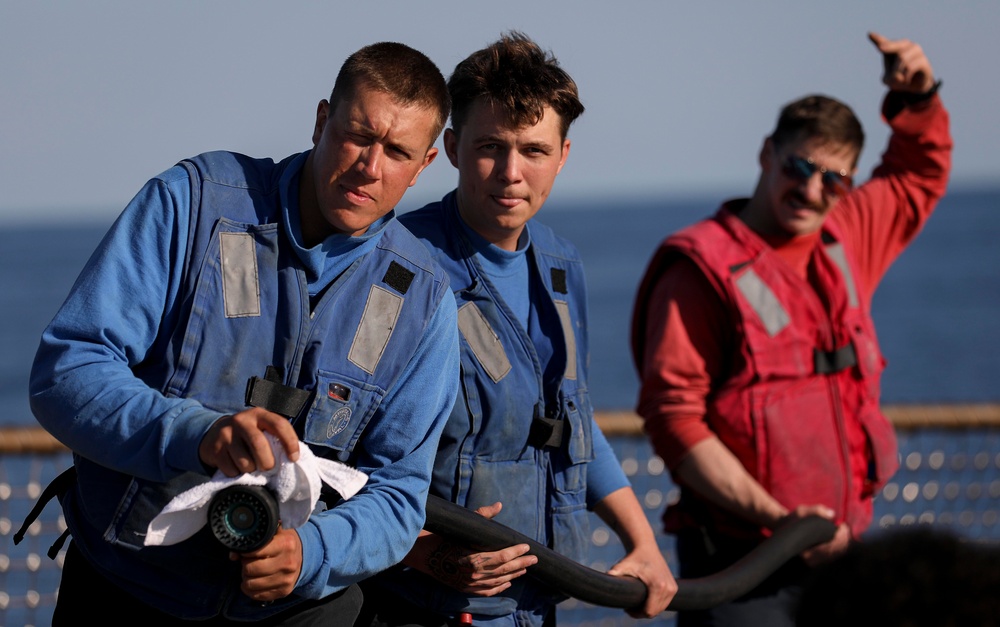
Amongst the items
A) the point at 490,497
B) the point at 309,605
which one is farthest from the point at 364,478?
the point at 490,497

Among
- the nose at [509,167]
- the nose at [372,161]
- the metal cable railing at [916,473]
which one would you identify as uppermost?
the nose at [372,161]

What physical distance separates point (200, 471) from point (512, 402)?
0.89 m

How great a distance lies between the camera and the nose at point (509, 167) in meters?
2.84

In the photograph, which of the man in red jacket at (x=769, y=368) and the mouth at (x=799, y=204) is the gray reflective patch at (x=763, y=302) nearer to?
the man in red jacket at (x=769, y=368)

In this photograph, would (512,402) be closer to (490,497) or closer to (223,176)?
(490,497)

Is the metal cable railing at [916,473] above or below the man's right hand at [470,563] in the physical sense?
below

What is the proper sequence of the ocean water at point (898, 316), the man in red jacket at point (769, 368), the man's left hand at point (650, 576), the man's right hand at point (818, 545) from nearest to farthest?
1. the man's left hand at point (650, 576)
2. the man's right hand at point (818, 545)
3. the man in red jacket at point (769, 368)
4. the ocean water at point (898, 316)

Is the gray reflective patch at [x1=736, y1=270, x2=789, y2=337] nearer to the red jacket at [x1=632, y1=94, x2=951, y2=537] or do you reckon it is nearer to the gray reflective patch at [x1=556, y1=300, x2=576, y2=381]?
the red jacket at [x1=632, y1=94, x2=951, y2=537]

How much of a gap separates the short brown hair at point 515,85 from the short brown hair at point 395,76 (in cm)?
36

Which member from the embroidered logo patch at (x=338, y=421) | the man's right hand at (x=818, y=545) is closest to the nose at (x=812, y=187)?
the man's right hand at (x=818, y=545)

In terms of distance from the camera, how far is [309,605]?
2.41 m

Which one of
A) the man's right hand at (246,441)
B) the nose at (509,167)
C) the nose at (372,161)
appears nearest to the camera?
the man's right hand at (246,441)

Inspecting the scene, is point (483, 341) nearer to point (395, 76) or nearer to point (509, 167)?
point (509, 167)

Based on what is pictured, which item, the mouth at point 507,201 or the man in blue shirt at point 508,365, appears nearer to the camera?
the man in blue shirt at point 508,365
